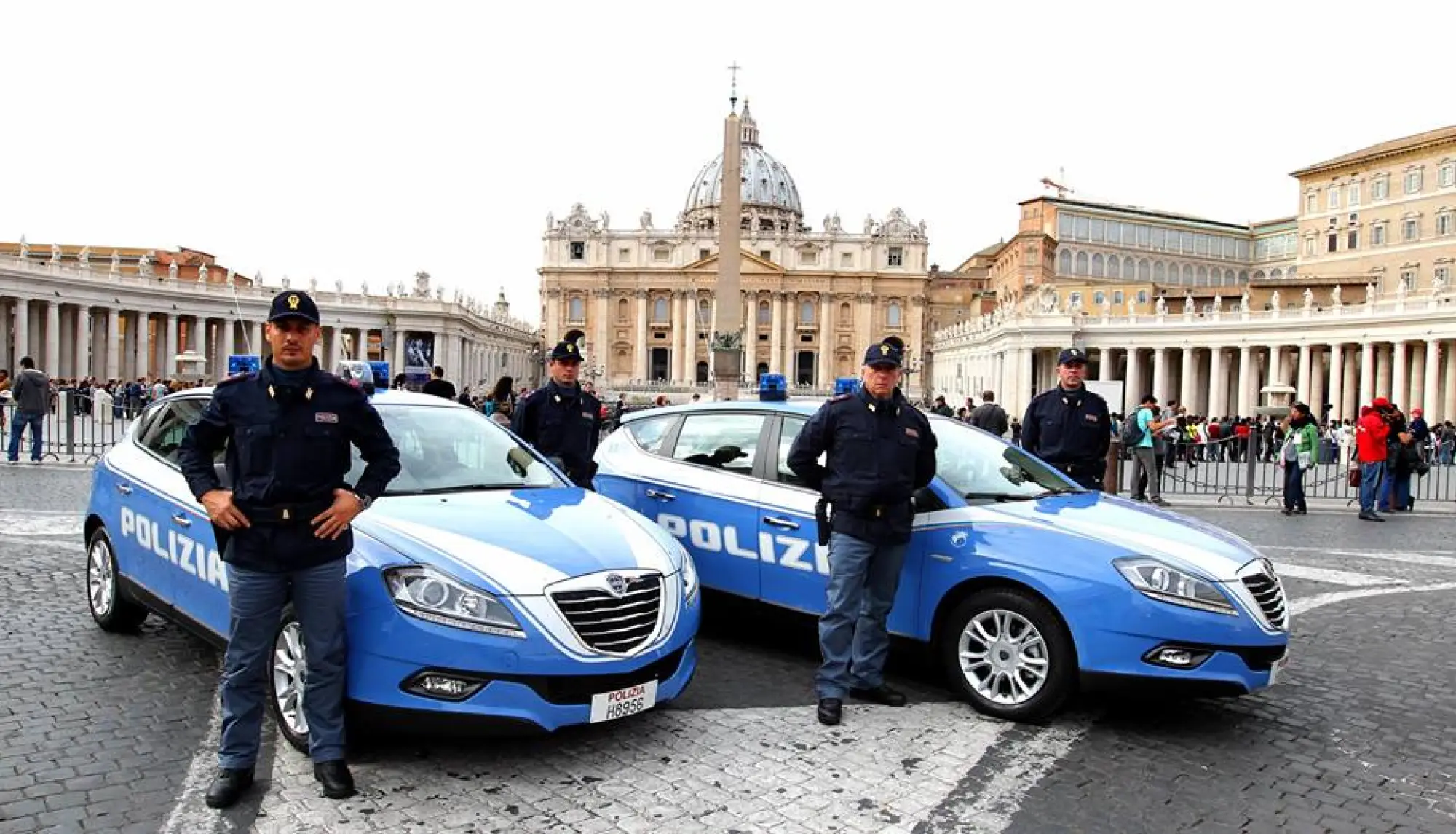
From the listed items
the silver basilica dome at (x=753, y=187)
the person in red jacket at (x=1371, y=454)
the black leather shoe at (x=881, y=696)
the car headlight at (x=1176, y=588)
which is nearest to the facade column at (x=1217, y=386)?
the person in red jacket at (x=1371, y=454)

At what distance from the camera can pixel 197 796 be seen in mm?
4215

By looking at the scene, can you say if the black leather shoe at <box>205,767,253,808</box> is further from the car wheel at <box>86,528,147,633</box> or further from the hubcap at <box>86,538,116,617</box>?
the hubcap at <box>86,538,116,617</box>

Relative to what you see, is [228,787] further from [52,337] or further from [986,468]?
[52,337]

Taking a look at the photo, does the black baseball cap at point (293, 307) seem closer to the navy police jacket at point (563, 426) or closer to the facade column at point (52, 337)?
the navy police jacket at point (563, 426)

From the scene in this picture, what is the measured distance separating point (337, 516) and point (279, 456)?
1.06ft

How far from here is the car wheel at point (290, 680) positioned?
14.8 ft

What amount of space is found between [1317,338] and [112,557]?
188ft

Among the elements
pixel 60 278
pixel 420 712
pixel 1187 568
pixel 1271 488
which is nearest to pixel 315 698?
pixel 420 712

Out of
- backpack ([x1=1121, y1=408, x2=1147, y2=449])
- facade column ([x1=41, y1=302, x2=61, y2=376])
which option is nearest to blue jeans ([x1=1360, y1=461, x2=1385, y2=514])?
backpack ([x1=1121, y1=408, x2=1147, y2=449])

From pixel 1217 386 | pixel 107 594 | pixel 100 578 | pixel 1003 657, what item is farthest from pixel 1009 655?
pixel 1217 386

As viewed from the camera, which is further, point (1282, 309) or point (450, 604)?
point (1282, 309)

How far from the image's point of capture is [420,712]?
14.1ft

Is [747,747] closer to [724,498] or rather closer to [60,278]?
[724,498]

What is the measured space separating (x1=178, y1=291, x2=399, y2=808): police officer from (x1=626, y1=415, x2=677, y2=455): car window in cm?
333
